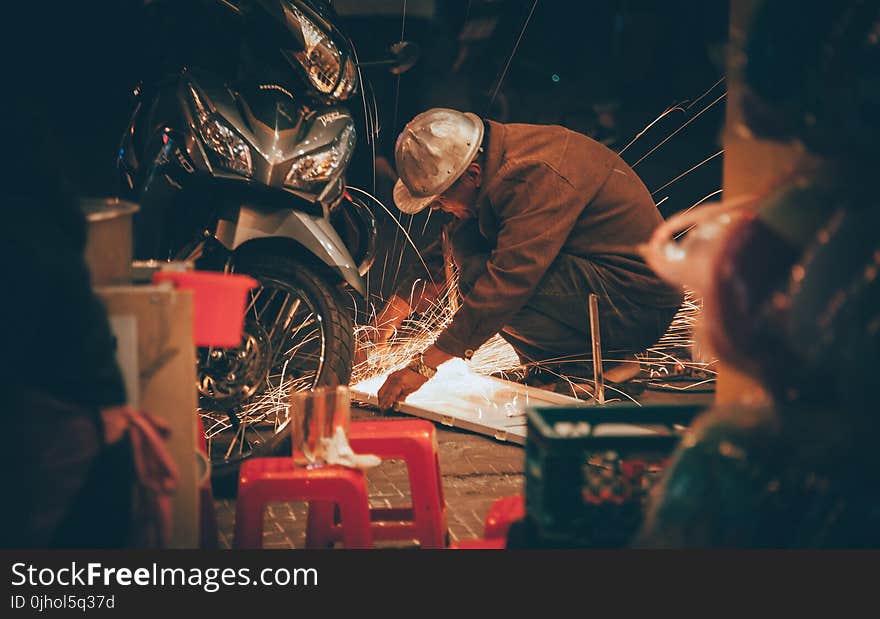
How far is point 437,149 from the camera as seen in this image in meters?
4.09

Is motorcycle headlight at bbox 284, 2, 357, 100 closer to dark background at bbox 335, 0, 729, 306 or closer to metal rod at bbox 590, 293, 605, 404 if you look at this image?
metal rod at bbox 590, 293, 605, 404

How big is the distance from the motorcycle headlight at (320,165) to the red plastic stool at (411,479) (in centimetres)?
128

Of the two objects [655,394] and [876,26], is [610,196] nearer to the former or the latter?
[655,394]

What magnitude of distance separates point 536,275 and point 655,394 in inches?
65.3

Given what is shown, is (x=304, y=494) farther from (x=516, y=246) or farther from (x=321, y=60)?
(x=321, y=60)

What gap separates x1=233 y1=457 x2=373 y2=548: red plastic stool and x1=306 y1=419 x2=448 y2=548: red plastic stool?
293 mm

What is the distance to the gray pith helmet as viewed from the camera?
409 centimetres

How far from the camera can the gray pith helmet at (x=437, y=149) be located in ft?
13.4

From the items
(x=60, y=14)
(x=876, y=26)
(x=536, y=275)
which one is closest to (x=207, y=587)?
(x=876, y=26)

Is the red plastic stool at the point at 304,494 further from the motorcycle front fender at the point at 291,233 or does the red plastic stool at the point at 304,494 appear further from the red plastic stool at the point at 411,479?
the motorcycle front fender at the point at 291,233

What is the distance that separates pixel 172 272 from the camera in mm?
2076

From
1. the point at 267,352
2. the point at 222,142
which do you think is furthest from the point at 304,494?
the point at 222,142

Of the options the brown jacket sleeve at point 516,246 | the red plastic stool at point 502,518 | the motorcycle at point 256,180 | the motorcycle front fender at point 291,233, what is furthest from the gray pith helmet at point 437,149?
the red plastic stool at point 502,518

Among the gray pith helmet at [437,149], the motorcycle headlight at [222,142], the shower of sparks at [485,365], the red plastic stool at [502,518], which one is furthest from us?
the shower of sparks at [485,365]
